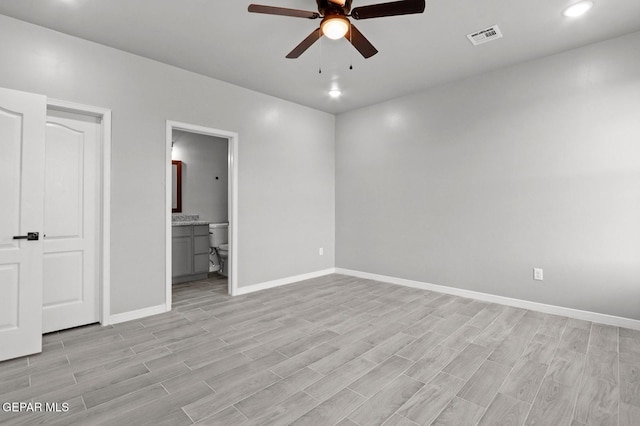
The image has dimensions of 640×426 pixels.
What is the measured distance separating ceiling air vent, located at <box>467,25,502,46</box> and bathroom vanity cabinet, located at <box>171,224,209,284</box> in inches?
175

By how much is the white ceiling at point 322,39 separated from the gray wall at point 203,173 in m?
2.27

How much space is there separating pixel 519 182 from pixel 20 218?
16.1 feet

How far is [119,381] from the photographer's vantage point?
2158mm

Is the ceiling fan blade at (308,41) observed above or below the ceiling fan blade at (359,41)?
above

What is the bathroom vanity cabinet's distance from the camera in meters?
4.91

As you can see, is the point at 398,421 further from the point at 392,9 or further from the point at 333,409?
the point at 392,9

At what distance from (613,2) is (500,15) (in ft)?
2.77

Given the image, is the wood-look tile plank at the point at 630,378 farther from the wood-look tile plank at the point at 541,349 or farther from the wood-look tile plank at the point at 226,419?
the wood-look tile plank at the point at 226,419

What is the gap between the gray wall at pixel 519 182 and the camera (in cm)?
314

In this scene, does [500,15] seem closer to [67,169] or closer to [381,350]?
[381,350]

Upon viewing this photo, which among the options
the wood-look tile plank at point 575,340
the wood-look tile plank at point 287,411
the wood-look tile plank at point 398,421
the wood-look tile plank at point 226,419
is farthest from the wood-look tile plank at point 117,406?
the wood-look tile plank at point 575,340

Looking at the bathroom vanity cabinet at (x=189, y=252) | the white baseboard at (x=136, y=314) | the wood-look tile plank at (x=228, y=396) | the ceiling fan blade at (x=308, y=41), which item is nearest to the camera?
the wood-look tile plank at (x=228, y=396)

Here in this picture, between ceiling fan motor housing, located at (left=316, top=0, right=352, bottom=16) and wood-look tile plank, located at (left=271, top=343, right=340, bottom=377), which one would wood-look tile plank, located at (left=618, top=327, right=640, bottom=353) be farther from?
ceiling fan motor housing, located at (left=316, top=0, right=352, bottom=16)

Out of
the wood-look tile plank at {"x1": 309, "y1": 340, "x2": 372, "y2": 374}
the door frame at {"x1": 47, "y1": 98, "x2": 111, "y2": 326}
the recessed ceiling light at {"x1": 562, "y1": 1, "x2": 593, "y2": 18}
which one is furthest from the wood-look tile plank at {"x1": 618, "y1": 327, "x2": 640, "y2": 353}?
the door frame at {"x1": 47, "y1": 98, "x2": 111, "y2": 326}
